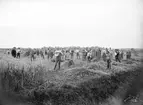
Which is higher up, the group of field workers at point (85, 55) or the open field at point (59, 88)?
the group of field workers at point (85, 55)

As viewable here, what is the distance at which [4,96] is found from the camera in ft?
24.8

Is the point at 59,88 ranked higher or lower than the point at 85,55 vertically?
lower

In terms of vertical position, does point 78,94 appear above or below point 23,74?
below

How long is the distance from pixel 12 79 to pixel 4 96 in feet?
3.54

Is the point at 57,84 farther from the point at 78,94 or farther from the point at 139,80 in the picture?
the point at 139,80

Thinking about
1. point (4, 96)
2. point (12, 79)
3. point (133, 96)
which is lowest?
point (133, 96)

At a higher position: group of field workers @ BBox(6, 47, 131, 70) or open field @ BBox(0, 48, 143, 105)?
group of field workers @ BBox(6, 47, 131, 70)

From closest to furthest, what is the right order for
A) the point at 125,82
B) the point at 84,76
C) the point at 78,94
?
1. the point at 78,94
2. the point at 84,76
3. the point at 125,82

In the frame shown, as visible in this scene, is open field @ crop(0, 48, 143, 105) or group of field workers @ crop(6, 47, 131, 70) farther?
group of field workers @ crop(6, 47, 131, 70)

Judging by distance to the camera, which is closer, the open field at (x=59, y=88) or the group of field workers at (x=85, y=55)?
the open field at (x=59, y=88)

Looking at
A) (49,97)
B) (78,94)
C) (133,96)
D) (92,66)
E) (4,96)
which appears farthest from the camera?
(92,66)

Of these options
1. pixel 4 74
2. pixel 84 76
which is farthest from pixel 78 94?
pixel 4 74

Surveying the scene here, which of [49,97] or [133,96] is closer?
[49,97]

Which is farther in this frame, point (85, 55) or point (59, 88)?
point (85, 55)
